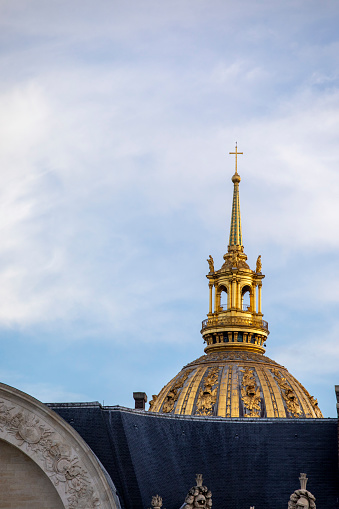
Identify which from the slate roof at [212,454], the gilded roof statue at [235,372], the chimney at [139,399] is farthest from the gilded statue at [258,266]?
the slate roof at [212,454]

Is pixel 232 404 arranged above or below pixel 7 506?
above

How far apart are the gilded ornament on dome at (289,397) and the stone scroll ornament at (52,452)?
67.7m

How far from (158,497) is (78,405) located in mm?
5745

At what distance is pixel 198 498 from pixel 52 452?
5.28m

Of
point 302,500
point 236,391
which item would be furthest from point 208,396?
point 302,500

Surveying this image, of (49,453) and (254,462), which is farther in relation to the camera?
(254,462)

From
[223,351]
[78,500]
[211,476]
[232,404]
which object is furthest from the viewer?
[223,351]

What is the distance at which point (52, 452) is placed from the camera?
41500mm

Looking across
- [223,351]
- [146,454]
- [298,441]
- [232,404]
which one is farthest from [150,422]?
[223,351]

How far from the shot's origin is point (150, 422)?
46.8m

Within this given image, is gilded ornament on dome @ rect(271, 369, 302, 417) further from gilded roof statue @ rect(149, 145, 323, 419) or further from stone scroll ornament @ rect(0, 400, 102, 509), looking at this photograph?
stone scroll ornament @ rect(0, 400, 102, 509)

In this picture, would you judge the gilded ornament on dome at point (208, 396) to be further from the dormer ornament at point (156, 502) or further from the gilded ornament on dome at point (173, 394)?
the dormer ornament at point (156, 502)

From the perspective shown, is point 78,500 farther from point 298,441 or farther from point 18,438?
point 298,441

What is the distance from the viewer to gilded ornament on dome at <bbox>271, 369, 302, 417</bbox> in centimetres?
10844
